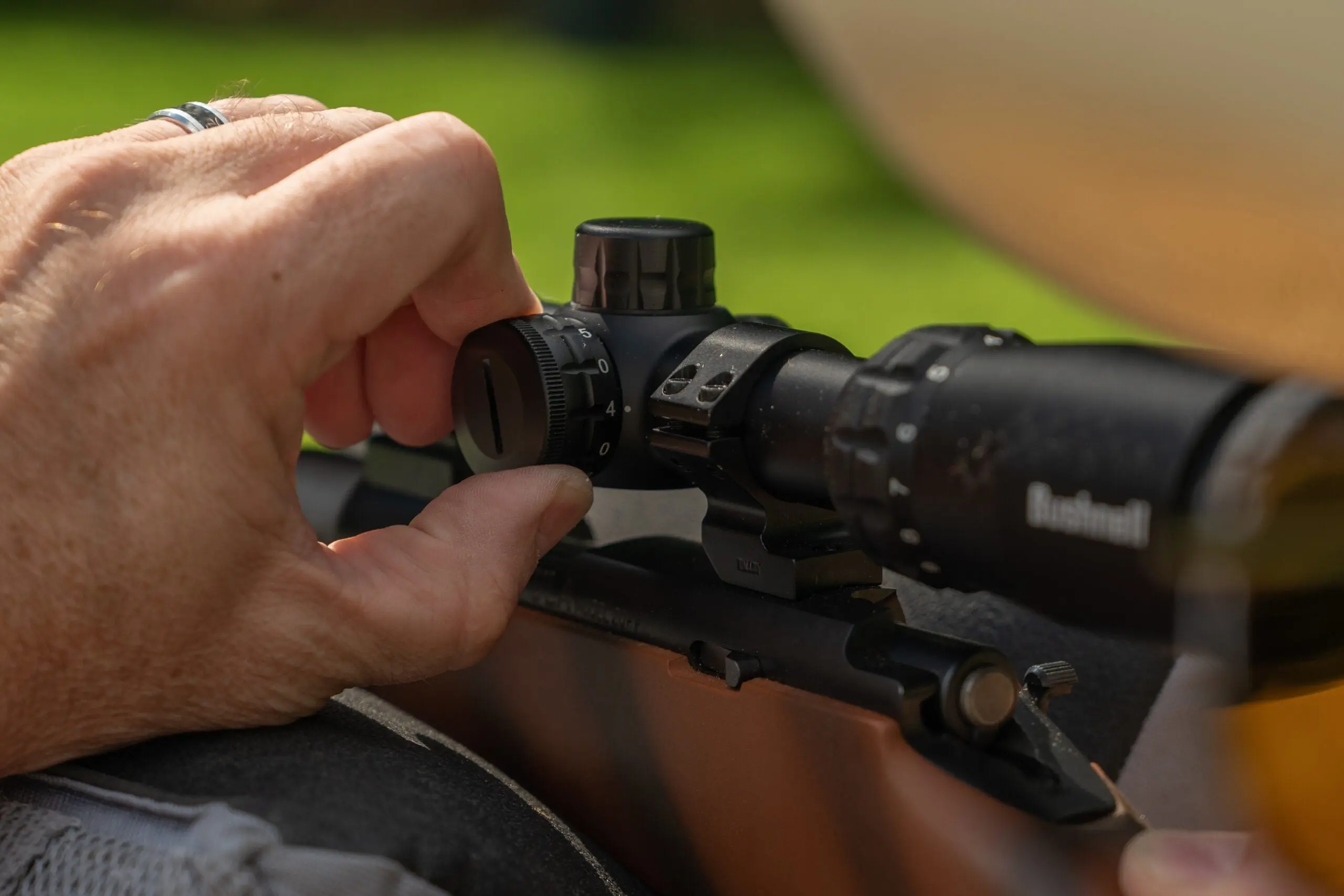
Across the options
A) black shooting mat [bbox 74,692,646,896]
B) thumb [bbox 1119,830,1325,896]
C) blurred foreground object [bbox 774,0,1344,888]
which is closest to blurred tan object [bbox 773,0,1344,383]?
blurred foreground object [bbox 774,0,1344,888]

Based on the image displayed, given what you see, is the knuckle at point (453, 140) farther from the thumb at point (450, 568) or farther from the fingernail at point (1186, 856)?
the fingernail at point (1186, 856)

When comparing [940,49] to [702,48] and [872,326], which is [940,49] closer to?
[872,326]

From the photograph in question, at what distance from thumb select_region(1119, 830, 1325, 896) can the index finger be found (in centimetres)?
24

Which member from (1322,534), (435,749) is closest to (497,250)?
(435,749)

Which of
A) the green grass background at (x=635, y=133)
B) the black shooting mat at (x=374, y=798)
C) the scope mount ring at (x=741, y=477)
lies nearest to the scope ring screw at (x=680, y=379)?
the scope mount ring at (x=741, y=477)

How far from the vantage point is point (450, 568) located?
15.8 inches

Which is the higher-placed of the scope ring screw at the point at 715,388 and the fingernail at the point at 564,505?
the scope ring screw at the point at 715,388

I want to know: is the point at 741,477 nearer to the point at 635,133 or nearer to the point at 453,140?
the point at 453,140

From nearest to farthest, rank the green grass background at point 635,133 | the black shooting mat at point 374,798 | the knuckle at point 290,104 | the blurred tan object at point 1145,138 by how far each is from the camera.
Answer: the blurred tan object at point 1145,138
the black shooting mat at point 374,798
the knuckle at point 290,104
the green grass background at point 635,133

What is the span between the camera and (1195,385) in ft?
0.87

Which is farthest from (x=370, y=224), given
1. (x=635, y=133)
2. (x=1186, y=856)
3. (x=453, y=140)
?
(x=635, y=133)

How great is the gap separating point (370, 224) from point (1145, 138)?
0.75ft

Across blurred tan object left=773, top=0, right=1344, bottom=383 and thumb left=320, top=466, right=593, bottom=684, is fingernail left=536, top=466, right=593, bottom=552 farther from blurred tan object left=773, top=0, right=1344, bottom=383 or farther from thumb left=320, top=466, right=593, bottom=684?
blurred tan object left=773, top=0, right=1344, bottom=383

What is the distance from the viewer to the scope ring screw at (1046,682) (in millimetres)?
400
